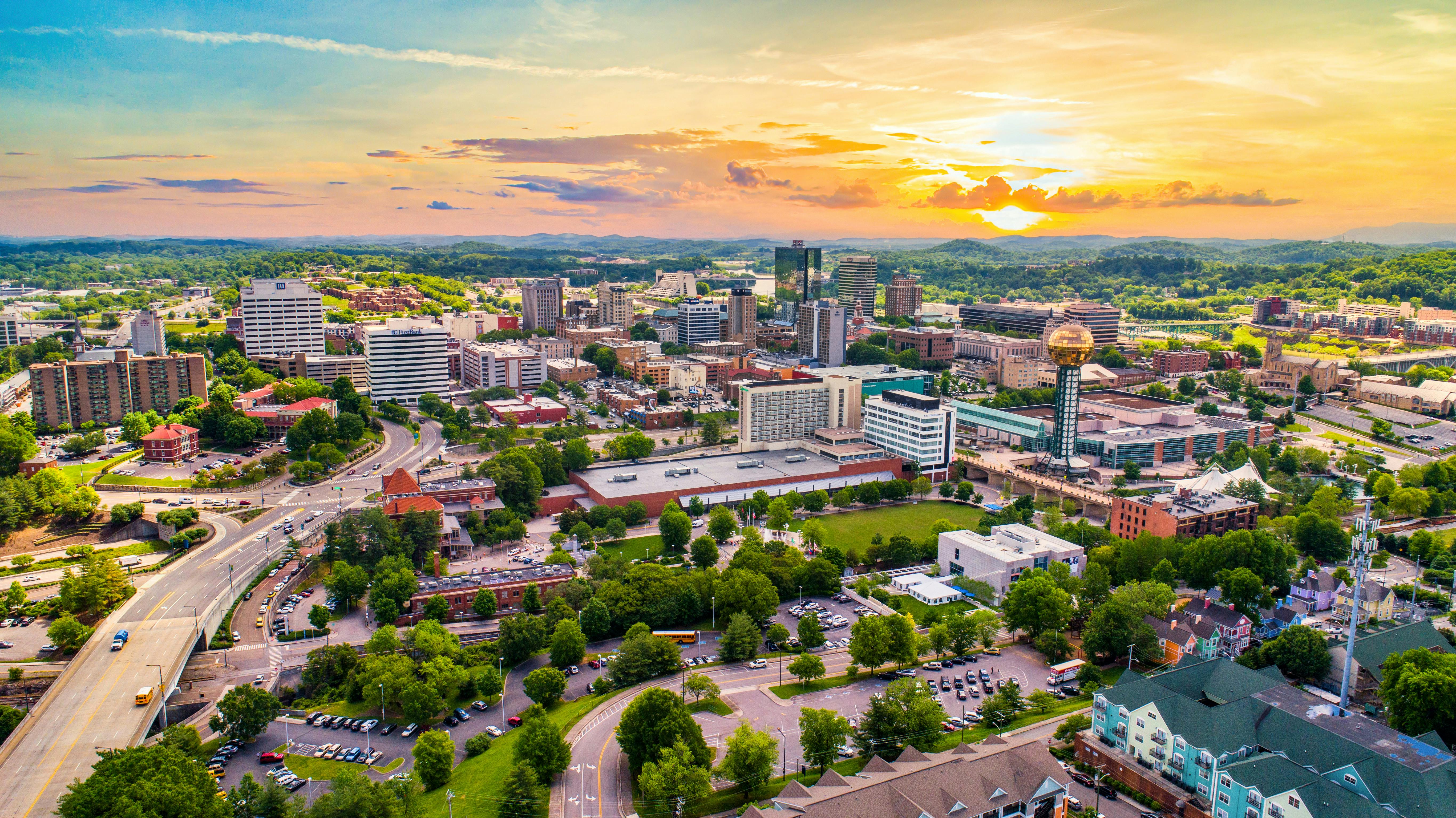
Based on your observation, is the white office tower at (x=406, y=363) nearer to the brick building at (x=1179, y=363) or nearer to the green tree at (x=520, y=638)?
the green tree at (x=520, y=638)

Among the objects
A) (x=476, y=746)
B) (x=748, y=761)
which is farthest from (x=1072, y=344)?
(x=476, y=746)

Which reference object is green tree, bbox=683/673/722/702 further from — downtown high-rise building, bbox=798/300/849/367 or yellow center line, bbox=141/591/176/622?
downtown high-rise building, bbox=798/300/849/367

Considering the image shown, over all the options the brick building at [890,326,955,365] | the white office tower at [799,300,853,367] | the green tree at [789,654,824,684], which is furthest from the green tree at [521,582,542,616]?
the brick building at [890,326,955,365]

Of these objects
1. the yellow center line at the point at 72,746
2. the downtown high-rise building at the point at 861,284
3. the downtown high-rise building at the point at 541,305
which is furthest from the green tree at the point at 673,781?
the downtown high-rise building at the point at 861,284

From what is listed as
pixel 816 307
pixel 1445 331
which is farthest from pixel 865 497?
pixel 1445 331

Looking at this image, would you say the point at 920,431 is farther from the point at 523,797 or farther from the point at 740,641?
the point at 523,797

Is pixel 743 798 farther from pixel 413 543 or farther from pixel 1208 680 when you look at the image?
pixel 413 543
